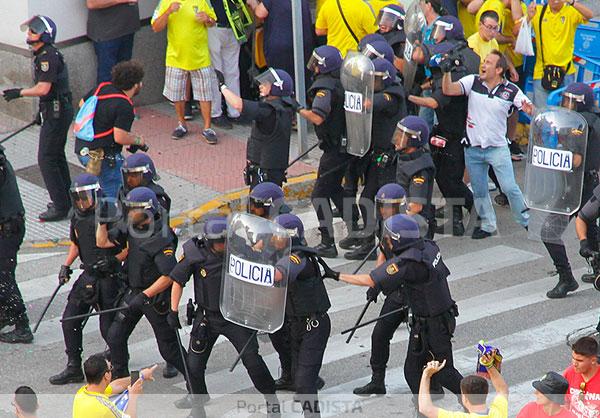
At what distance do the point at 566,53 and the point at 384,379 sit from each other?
251 inches

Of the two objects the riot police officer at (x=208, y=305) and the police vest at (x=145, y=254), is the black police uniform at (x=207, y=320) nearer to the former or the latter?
the riot police officer at (x=208, y=305)

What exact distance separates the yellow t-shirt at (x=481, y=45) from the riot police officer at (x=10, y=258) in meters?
5.73

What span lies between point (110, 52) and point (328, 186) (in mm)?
3776

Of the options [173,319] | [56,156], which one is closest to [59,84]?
[56,156]

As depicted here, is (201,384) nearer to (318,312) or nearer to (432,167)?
(318,312)

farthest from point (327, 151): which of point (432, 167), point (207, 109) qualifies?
point (207, 109)

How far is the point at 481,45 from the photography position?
14375mm

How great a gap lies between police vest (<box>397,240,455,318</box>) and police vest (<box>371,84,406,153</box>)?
3.23 meters

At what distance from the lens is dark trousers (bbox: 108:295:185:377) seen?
9.84m

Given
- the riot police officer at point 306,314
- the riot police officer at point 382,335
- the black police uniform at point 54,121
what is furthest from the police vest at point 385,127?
the riot police officer at point 306,314

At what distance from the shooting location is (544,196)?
11656 mm

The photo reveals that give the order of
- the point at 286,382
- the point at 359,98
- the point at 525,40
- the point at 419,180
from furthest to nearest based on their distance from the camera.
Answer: the point at 525,40
the point at 359,98
the point at 419,180
the point at 286,382

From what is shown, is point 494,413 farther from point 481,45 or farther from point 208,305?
point 481,45

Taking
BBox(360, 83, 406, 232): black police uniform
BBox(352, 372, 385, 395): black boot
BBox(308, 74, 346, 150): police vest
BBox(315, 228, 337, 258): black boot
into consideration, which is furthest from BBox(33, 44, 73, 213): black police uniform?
BBox(352, 372, 385, 395): black boot
